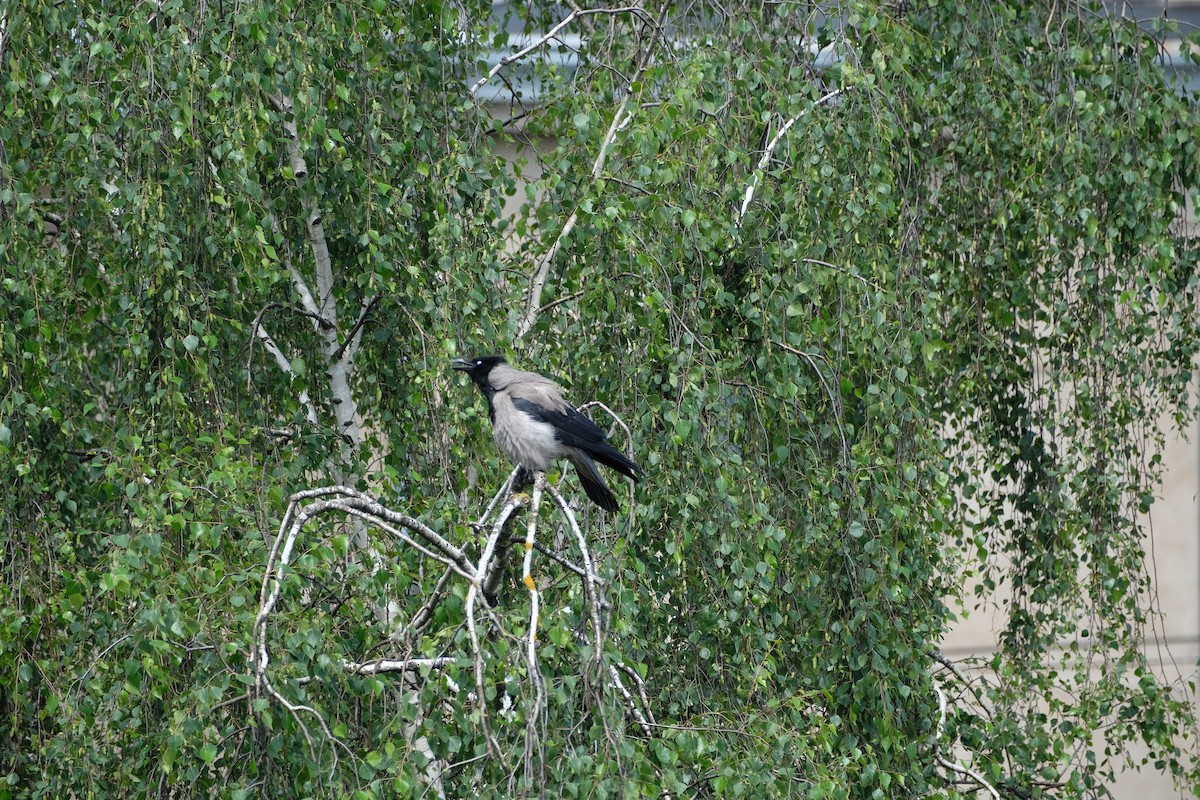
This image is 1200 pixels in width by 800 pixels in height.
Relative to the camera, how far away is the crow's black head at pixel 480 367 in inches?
126

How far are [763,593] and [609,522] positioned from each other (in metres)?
0.38

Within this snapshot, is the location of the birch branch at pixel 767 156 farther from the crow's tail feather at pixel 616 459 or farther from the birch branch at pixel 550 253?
the crow's tail feather at pixel 616 459

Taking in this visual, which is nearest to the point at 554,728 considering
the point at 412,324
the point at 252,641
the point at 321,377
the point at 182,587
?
the point at 252,641

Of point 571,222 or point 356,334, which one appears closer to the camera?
point 571,222

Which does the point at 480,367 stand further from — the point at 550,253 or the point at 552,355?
the point at 550,253

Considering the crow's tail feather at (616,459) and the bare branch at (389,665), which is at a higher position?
the crow's tail feather at (616,459)

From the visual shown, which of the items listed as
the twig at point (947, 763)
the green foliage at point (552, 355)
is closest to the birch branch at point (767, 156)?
the green foliage at point (552, 355)

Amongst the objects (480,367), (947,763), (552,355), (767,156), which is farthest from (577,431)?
(947,763)

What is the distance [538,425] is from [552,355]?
1.53 ft

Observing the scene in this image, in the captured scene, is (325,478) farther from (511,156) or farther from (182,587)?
(511,156)

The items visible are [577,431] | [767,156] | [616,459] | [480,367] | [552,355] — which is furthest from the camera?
[552,355]

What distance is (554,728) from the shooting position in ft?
7.66

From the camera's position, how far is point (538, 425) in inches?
127

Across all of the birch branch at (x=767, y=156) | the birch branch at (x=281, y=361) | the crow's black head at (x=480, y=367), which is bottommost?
the birch branch at (x=281, y=361)
